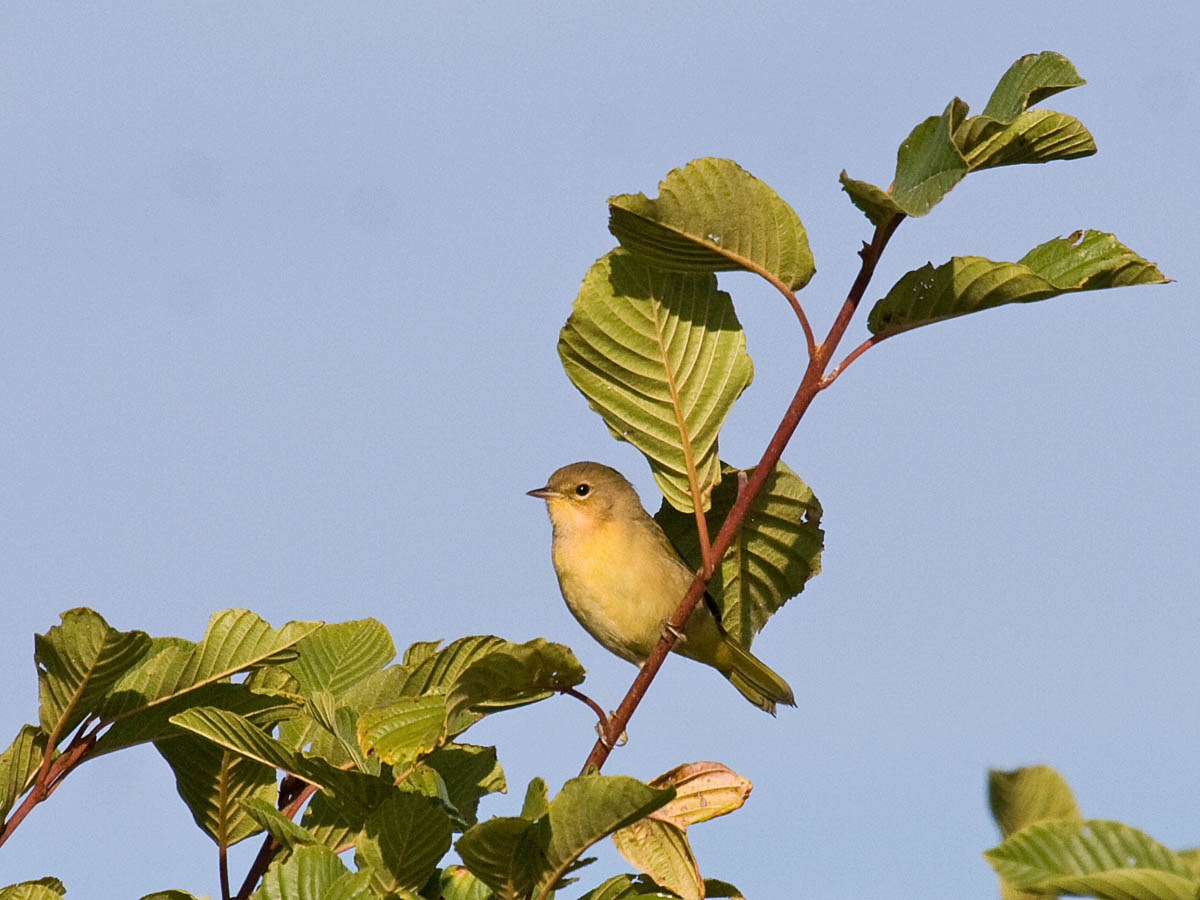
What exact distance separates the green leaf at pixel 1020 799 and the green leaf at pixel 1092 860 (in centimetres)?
18

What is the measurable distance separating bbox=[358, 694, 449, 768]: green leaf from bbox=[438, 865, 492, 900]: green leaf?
27cm

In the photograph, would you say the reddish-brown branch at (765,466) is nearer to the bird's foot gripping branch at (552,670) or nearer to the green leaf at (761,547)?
the bird's foot gripping branch at (552,670)

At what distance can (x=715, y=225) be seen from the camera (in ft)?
9.75

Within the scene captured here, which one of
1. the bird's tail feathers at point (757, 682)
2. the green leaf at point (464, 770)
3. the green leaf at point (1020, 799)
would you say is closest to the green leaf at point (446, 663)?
the green leaf at point (464, 770)

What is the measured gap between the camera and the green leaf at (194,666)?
288 cm

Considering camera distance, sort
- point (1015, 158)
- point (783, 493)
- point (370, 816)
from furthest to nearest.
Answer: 1. point (783, 493)
2. point (1015, 158)
3. point (370, 816)

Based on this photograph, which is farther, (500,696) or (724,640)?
(724,640)

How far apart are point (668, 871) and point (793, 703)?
3.57 meters

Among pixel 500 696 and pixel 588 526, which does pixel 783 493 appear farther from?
pixel 588 526

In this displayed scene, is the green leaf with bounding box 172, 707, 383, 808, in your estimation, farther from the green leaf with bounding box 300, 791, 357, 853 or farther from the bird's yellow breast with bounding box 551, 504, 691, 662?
the bird's yellow breast with bounding box 551, 504, 691, 662

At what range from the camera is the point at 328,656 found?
10.6 ft

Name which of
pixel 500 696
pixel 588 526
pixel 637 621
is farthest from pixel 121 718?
pixel 588 526

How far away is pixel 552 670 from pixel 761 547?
1.03 metres

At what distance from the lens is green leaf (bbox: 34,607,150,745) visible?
2.70m
